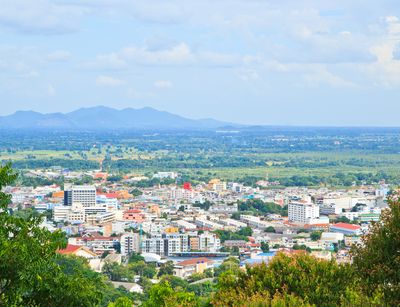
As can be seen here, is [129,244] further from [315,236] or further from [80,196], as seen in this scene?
[80,196]

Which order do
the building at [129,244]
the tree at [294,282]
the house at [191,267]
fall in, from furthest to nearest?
the building at [129,244]
the house at [191,267]
the tree at [294,282]

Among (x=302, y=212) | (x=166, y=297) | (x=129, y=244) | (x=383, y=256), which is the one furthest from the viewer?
(x=302, y=212)

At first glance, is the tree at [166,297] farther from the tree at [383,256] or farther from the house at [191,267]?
the house at [191,267]

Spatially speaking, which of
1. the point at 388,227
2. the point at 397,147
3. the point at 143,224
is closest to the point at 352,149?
the point at 397,147

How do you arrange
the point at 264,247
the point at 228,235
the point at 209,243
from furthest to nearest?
the point at 228,235, the point at 209,243, the point at 264,247

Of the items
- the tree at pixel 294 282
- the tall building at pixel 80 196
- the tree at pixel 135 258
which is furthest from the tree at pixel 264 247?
the tree at pixel 294 282

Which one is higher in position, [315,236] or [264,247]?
[264,247]

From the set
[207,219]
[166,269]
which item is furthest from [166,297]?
[207,219]
